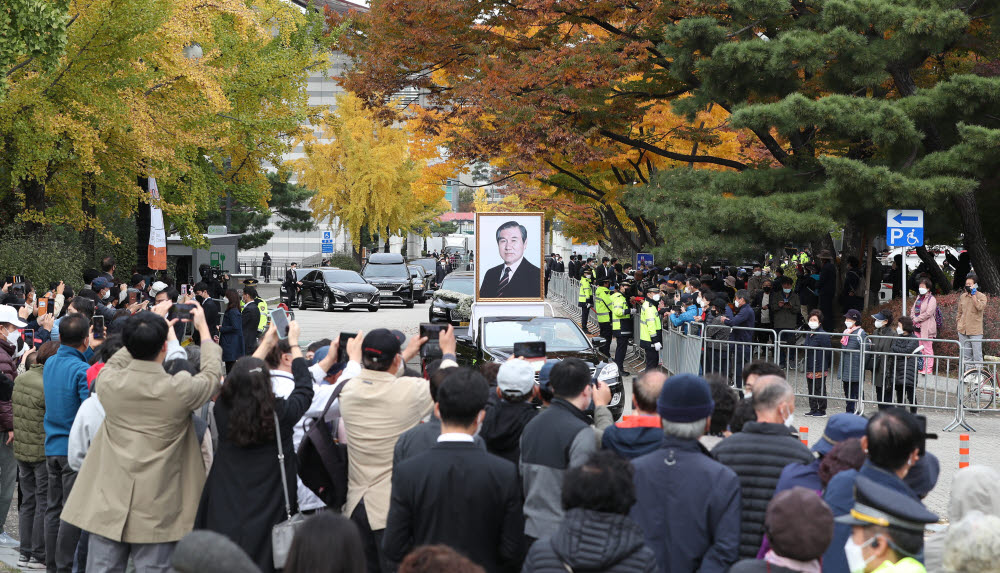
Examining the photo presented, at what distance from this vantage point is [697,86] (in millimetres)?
19531

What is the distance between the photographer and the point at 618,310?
17.5m

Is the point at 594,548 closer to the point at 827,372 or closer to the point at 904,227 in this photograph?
the point at 827,372

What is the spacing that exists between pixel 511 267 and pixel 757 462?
1395 cm

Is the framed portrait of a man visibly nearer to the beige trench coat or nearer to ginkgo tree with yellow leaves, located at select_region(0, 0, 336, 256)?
ginkgo tree with yellow leaves, located at select_region(0, 0, 336, 256)

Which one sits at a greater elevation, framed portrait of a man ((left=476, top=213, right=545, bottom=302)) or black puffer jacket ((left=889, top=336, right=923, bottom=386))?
framed portrait of a man ((left=476, top=213, right=545, bottom=302))

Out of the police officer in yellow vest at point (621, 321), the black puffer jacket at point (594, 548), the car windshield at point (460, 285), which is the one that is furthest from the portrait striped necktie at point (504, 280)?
the black puffer jacket at point (594, 548)

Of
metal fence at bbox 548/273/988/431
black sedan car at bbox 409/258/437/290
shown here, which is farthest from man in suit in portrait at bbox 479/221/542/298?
black sedan car at bbox 409/258/437/290

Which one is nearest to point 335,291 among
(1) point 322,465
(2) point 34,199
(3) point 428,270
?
(2) point 34,199

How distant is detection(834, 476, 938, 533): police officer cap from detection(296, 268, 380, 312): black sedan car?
95.7 feet

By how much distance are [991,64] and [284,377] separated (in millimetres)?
16538

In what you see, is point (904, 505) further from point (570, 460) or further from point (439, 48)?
point (439, 48)

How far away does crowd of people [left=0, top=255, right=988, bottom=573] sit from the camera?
11.1 ft

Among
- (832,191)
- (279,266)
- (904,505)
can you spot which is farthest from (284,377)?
(279,266)

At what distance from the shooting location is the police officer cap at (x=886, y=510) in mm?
3340
